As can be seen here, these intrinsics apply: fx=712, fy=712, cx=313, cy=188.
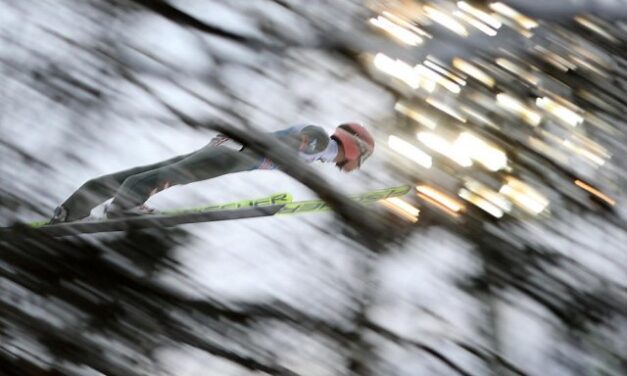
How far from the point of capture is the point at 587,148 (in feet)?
7.64

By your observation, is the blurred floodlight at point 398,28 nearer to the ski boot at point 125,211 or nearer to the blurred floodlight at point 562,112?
the blurred floodlight at point 562,112

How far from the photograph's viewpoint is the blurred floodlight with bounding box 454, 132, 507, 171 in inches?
86.6

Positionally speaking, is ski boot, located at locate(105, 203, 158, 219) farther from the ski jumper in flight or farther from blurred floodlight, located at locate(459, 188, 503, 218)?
blurred floodlight, located at locate(459, 188, 503, 218)

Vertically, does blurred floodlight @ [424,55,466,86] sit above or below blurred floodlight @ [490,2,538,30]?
below

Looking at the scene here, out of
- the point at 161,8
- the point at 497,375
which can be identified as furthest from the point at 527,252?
the point at 161,8

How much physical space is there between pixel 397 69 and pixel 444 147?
299 millimetres

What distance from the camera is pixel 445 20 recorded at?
2.40 metres

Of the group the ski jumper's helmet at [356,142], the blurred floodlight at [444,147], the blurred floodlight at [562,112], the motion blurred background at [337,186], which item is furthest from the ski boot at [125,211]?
the blurred floodlight at [562,112]

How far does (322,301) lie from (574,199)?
2.80 ft

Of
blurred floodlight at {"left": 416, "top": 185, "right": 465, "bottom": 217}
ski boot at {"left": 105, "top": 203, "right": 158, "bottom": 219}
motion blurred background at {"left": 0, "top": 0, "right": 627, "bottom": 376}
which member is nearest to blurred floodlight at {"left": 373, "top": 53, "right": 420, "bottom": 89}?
motion blurred background at {"left": 0, "top": 0, "right": 627, "bottom": 376}

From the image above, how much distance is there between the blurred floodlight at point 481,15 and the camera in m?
2.43

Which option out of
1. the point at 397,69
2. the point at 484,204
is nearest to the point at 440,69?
the point at 397,69

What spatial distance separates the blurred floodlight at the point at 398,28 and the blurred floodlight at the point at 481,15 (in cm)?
21

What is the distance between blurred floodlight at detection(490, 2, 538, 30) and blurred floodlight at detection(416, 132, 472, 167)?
1.77 ft
